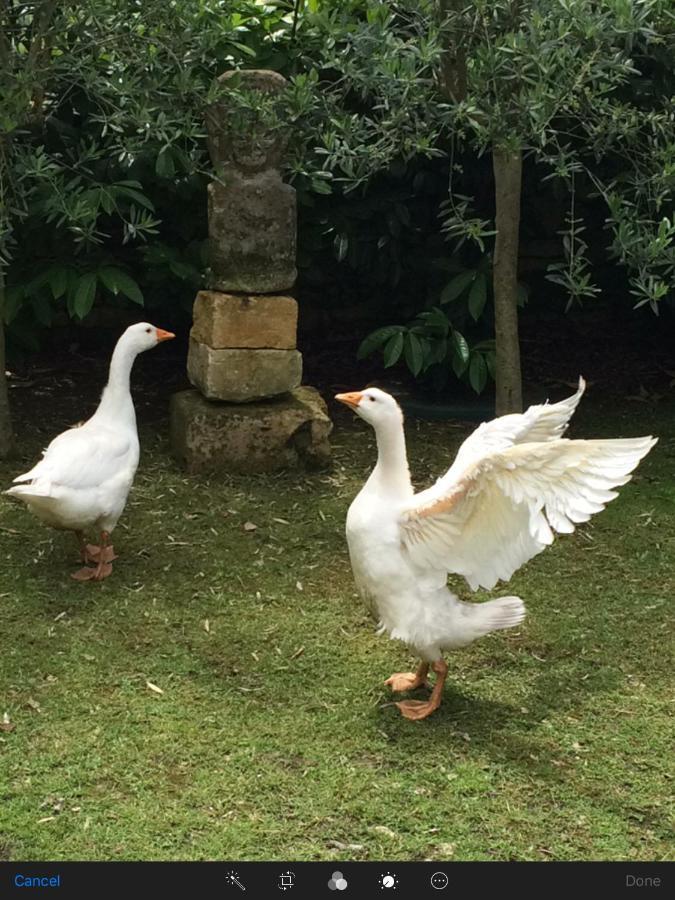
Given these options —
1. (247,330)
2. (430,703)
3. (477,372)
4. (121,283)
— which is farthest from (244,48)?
(430,703)

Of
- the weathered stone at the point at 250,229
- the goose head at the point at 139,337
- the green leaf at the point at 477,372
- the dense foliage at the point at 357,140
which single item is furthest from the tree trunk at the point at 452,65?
the goose head at the point at 139,337

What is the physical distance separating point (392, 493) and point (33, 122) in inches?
119

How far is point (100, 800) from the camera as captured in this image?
10.9 ft

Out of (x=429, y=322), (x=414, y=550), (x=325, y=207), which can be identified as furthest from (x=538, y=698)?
(x=325, y=207)

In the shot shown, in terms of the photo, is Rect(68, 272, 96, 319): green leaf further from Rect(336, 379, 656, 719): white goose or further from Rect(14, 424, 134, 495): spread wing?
Rect(336, 379, 656, 719): white goose

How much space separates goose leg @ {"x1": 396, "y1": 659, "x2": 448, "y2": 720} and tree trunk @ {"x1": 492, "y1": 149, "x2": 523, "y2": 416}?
220cm

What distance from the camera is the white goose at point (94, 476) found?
4.40 metres

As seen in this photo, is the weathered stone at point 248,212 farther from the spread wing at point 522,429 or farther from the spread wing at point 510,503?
the spread wing at point 510,503

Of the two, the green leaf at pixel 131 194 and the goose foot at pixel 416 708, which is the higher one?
the green leaf at pixel 131 194

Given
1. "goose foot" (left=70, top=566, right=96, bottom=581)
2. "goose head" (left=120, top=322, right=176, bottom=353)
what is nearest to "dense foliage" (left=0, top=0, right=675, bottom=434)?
"goose head" (left=120, top=322, right=176, bottom=353)

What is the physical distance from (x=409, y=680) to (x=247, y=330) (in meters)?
2.24

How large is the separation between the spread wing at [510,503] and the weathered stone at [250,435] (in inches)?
77.7

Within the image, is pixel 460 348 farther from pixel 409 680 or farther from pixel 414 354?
pixel 409 680

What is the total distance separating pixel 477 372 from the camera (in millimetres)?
6320
